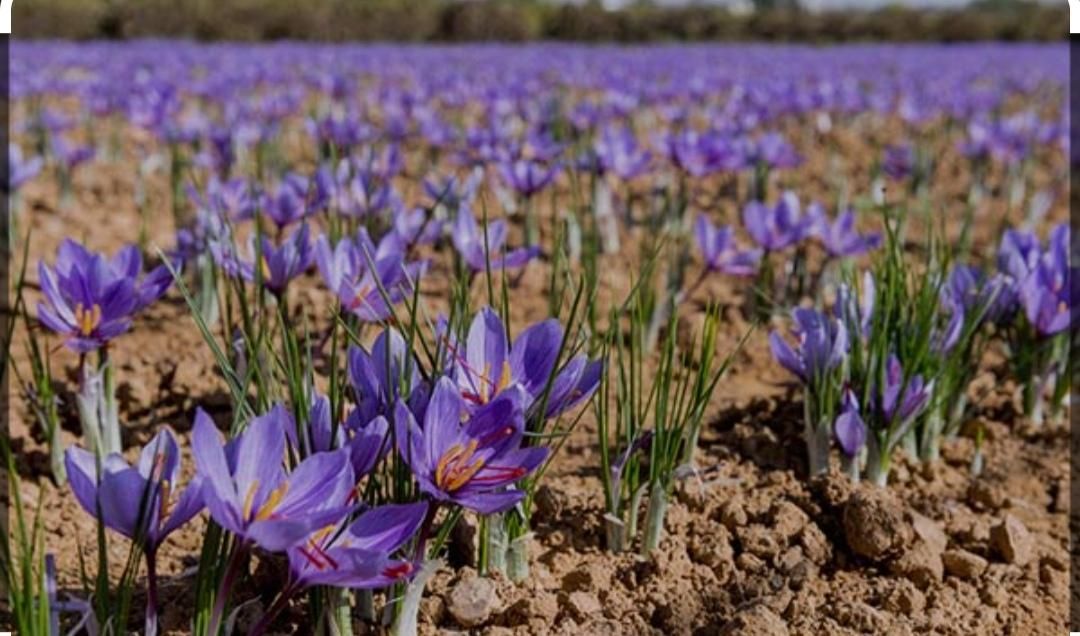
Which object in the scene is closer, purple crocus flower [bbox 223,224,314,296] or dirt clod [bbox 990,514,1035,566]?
dirt clod [bbox 990,514,1035,566]

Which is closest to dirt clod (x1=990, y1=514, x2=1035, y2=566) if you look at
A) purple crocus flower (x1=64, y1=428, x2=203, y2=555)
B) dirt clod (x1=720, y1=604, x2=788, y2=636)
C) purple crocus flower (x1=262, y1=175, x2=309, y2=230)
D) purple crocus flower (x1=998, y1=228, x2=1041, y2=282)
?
dirt clod (x1=720, y1=604, x2=788, y2=636)

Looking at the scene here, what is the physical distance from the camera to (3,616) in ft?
5.04

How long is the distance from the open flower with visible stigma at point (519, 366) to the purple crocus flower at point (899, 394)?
2.13ft

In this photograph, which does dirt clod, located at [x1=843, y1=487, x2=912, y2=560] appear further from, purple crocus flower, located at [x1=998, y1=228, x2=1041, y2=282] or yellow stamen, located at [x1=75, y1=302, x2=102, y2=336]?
yellow stamen, located at [x1=75, y1=302, x2=102, y2=336]

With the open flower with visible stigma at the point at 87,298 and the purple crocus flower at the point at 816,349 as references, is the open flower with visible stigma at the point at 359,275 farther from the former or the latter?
the purple crocus flower at the point at 816,349

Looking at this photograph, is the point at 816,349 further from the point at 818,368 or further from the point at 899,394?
the point at 899,394

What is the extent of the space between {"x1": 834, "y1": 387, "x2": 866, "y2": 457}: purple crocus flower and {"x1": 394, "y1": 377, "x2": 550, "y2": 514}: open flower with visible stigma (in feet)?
2.44

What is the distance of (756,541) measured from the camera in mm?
1722

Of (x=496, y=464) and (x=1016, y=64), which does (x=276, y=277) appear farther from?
(x=1016, y=64)

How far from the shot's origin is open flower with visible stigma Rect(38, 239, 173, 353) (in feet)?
5.55

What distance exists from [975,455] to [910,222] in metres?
2.76

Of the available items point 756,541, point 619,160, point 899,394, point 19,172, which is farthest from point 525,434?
point 19,172

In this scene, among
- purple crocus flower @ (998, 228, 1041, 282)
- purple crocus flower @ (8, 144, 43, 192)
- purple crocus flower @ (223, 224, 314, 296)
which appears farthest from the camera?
purple crocus flower @ (8, 144, 43, 192)

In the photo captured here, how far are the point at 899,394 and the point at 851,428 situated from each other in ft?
0.32
